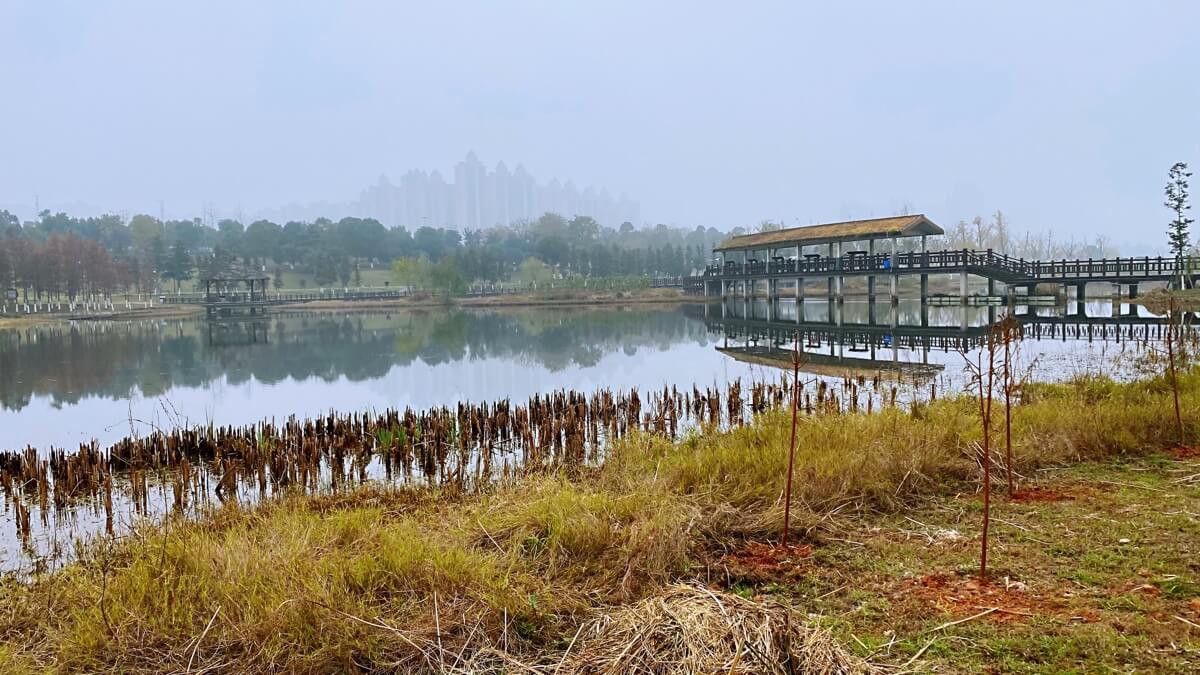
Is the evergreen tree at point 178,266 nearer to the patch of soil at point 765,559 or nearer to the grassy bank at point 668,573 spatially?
the grassy bank at point 668,573

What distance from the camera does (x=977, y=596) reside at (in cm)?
329

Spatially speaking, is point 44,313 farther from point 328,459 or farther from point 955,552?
point 955,552

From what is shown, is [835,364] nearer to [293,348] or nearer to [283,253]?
[293,348]

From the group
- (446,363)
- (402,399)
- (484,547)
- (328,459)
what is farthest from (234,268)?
(484,547)

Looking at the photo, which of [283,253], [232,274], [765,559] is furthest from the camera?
[283,253]

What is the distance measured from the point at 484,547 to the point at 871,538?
2.04 m

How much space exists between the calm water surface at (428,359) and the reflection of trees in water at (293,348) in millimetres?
68

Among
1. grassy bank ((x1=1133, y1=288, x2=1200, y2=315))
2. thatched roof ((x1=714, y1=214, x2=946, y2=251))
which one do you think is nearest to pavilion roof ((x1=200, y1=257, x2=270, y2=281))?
thatched roof ((x1=714, y1=214, x2=946, y2=251))

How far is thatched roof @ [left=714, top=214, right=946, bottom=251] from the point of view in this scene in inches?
1221

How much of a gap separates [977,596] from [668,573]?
1.33 m

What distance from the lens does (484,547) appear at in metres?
3.98

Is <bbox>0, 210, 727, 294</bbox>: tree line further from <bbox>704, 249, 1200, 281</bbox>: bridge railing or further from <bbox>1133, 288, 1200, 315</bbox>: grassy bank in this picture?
<bbox>1133, 288, 1200, 315</bbox>: grassy bank

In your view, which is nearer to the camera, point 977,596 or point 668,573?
point 977,596

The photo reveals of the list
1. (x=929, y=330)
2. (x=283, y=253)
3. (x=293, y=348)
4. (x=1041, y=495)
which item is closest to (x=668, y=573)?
(x=1041, y=495)
